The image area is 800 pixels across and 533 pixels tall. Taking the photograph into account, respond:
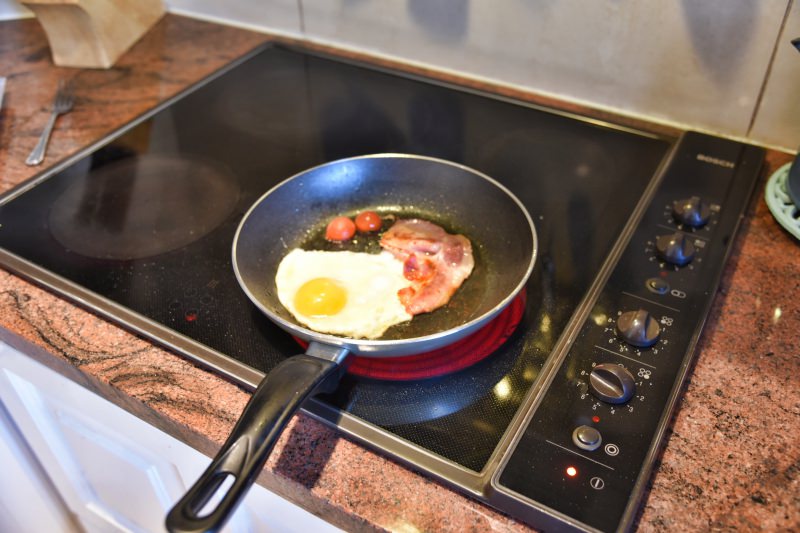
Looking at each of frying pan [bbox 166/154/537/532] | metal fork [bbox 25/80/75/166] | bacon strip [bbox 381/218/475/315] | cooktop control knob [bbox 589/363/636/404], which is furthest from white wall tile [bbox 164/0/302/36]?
cooktop control knob [bbox 589/363/636/404]

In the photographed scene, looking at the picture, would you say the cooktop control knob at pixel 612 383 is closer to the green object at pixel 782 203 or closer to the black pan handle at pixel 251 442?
the black pan handle at pixel 251 442

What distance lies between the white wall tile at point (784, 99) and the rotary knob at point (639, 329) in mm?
504

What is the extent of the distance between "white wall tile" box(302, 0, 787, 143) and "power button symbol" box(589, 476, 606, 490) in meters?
0.70

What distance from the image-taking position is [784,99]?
0.98m

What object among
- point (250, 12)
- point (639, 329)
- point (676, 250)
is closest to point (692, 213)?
point (676, 250)

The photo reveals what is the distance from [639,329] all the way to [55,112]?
1004mm

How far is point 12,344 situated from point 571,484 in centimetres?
66

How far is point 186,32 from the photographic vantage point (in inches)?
55.4

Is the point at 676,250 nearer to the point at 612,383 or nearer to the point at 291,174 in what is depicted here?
the point at 612,383

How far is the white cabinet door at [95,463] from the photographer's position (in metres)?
0.75

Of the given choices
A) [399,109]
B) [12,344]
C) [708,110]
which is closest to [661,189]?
[708,110]

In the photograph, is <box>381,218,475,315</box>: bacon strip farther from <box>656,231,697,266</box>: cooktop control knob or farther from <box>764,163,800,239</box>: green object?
<box>764,163,800,239</box>: green object

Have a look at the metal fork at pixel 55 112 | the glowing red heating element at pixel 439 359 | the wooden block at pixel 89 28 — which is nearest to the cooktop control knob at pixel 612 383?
the glowing red heating element at pixel 439 359

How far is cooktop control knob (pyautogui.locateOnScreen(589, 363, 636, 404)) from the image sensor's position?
2.07 ft
